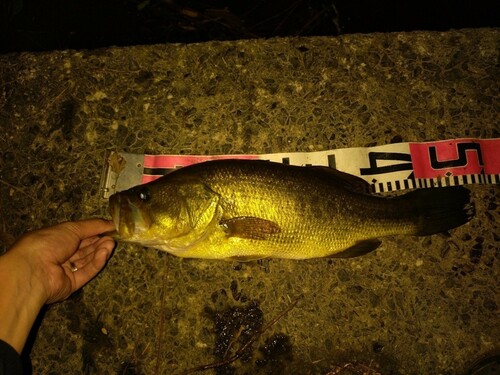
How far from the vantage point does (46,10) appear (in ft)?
14.8

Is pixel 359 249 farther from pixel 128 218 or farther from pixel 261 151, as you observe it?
pixel 128 218

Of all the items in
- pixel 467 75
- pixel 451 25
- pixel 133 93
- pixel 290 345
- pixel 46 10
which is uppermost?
pixel 46 10

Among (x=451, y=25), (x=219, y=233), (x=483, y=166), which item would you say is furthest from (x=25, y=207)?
(x=451, y=25)

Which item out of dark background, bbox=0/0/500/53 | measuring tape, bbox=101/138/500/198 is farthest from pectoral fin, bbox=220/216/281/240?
dark background, bbox=0/0/500/53

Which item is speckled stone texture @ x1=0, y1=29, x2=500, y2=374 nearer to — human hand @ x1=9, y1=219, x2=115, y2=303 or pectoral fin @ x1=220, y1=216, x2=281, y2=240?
human hand @ x1=9, y1=219, x2=115, y2=303

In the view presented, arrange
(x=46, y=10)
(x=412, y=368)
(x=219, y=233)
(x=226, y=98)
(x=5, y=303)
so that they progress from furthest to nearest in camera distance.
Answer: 1. (x=46, y=10)
2. (x=226, y=98)
3. (x=412, y=368)
4. (x=219, y=233)
5. (x=5, y=303)

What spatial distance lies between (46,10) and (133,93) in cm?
238

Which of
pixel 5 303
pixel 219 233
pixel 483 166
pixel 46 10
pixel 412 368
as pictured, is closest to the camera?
pixel 5 303

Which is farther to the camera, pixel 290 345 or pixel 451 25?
pixel 451 25

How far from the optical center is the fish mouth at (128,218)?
8.02ft

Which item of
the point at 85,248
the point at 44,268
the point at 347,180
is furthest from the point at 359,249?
the point at 44,268

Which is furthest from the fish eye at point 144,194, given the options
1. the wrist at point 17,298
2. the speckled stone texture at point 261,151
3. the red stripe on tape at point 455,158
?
the red stripe on tape at point 455,158

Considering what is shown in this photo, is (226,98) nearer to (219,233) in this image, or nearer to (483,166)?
(219,233)

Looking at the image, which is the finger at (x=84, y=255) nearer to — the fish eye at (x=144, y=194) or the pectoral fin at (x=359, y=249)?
the fish eye at (x=144, y=194)
